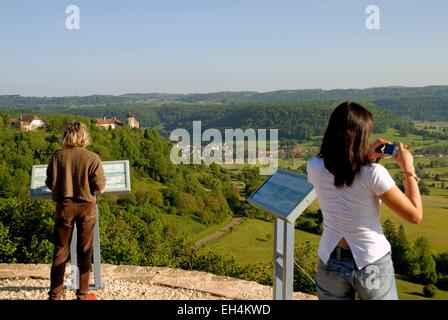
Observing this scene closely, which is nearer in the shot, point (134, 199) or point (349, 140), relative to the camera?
point (349, 140)

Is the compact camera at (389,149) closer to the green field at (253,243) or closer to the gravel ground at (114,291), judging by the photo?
the gravel ground at (114,291)

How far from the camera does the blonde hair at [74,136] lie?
3.31 m

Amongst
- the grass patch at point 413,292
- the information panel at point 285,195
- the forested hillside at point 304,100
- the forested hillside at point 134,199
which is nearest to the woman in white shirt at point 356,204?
the information panel at point 285,195

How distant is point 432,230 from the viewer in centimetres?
3922

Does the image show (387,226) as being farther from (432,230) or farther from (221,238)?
(221,238)

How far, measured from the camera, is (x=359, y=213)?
6.72ft

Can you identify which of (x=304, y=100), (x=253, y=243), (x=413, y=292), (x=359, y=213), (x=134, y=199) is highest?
(x=304, y=100)

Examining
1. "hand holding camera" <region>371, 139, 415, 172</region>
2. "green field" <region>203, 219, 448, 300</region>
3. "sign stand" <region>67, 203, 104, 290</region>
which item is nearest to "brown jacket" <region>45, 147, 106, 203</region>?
"sign stand" <region>67, 203, 104, 290</region>

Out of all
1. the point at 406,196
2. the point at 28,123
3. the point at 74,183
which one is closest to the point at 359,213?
the point at 406,196

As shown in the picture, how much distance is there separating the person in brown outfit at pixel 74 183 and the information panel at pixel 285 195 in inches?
46.0

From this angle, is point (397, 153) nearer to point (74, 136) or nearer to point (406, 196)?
point (406, 196)

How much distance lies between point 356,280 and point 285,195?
112 centimetres

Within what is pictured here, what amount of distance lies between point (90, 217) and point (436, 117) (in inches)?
3422

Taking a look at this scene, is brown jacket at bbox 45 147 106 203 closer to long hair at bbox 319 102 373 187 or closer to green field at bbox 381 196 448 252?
long hair at bbox 319 102 373 187
